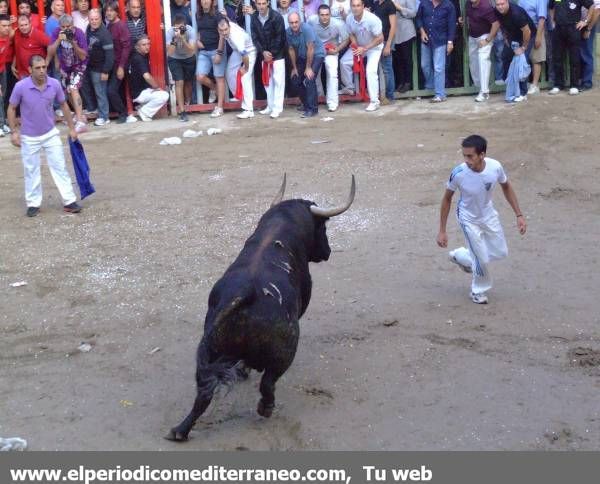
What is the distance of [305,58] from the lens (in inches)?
632

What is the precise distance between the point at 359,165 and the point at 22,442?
291 inches

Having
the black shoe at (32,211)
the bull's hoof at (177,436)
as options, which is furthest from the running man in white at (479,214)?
the black shoe at (32,211)

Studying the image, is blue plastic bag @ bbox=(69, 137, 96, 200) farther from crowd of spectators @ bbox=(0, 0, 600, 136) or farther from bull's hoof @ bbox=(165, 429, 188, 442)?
bull's hoof @ bbox=(165, 429, 188, 442)

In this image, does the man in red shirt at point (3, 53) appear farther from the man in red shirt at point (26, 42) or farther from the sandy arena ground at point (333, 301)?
the sandy arena ground at point (333, 301)

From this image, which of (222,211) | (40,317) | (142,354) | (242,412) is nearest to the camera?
(242,412)

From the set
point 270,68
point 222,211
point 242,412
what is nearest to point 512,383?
point 242,412

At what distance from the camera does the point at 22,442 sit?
598 centimetres

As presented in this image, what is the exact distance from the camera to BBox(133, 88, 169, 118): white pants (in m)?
16.3

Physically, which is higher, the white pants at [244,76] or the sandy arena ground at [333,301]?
the white pants at [244,76]

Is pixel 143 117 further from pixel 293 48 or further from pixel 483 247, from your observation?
pixel 483 247

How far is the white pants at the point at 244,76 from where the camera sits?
52.9 feet

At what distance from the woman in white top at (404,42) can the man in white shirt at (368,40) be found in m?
0.50

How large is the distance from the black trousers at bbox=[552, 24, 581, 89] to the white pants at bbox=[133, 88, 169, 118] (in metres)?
6.22
